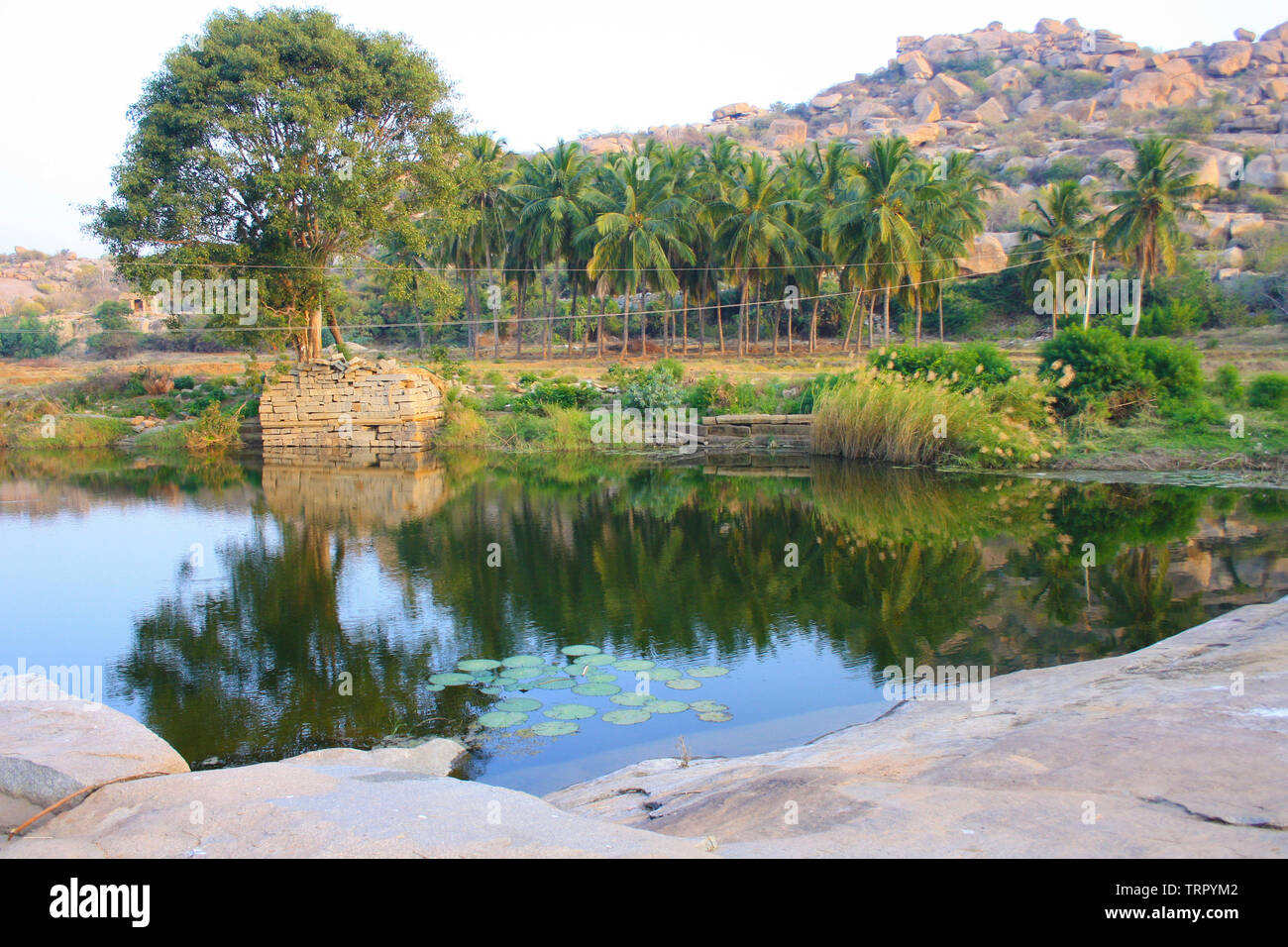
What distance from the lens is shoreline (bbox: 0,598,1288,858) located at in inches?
149

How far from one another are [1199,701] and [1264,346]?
107 feet

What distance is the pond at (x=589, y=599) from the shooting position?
7.22 m

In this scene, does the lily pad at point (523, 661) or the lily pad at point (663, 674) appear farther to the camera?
the lily pad at point (523, 661)

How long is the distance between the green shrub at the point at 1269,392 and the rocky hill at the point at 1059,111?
108ft

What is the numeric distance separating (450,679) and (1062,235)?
129ft

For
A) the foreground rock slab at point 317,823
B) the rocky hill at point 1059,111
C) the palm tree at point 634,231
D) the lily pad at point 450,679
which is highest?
the rocky hill at point 1059,111

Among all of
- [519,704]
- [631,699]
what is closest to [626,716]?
[631,699]

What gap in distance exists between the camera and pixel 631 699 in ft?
24.7

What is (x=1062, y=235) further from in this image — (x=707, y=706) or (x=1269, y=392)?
(x=707, y=706)

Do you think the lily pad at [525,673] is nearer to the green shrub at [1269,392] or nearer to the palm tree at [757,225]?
the green shrub at [1269,392]

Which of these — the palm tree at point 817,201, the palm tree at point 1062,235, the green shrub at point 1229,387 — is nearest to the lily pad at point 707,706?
the green shrub at point 1229,387

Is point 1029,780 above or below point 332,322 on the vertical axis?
below

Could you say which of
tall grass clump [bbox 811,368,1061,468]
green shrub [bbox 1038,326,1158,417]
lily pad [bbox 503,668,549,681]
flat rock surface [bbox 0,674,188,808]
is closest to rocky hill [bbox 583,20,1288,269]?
green shrub [bbox 1038,326,1158,417]
